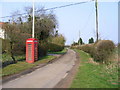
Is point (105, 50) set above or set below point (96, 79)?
above

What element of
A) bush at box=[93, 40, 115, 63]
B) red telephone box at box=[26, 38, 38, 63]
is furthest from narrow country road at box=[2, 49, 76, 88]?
red telephone box at box=[26, 38, 38, 63]

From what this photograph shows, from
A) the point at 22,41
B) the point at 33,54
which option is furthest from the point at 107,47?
the point at 22,41

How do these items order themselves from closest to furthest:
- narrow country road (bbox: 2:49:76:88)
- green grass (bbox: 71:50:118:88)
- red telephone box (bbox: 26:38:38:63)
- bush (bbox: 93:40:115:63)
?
green grass (bbox: 71:50:118:88) → narrow country road (bbox: 2:49:76:88) → bush (bbox: 93:40:115:63) → red telephone box (bbox: 26:38:38:63)

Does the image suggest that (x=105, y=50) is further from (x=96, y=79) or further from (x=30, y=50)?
(x=30, y=50)

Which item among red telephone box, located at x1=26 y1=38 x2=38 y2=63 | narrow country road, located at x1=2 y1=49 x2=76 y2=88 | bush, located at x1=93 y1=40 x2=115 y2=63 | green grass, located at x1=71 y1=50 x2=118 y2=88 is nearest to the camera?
green grass, located at x1=71 y1=50 x2=118 y2=88

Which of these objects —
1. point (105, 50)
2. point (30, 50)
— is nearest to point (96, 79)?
point (105, 50)

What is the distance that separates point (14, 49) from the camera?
765 inches

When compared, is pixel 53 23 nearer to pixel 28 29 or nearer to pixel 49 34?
pixel 49 34

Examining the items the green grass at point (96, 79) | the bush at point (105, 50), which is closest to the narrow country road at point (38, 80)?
the green grass at point (96, 79)

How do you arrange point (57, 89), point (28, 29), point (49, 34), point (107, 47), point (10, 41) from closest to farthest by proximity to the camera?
point (57, 89) < point (107, 47) < point (10, 41) < point (28, 29) < point (49, 34)

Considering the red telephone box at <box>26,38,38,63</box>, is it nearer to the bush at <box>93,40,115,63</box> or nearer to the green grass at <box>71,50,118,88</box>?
the bush at <box>93,40,115,63</box>

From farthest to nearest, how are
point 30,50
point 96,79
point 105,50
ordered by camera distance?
point 30,50 → point 105,50 → point 96,79

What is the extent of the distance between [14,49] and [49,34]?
1458 cm

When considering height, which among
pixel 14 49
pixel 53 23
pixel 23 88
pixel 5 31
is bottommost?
pixel 23 88
